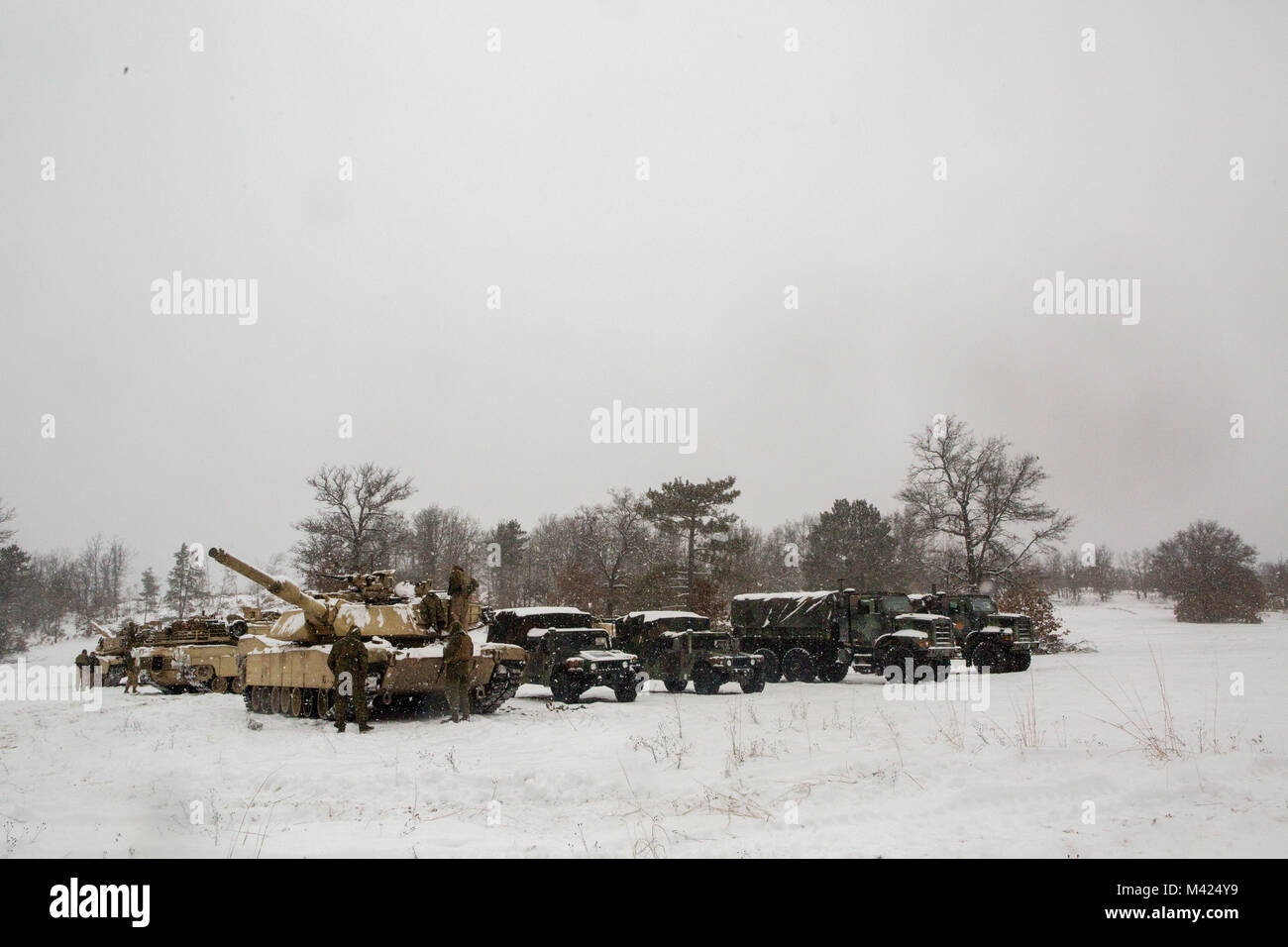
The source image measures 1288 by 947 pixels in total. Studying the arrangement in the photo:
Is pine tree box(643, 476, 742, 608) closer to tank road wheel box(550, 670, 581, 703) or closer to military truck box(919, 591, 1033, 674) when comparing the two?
military truck box(919, 591, 1033, 674)

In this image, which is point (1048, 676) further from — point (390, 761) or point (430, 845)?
point (430, 845)

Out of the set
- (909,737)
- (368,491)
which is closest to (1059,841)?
(909,737)

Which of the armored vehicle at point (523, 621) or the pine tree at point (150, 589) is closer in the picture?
the armored vehicle at point (523, 621)

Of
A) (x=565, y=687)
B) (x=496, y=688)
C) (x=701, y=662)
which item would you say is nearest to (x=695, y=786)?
(x=496, y=688)

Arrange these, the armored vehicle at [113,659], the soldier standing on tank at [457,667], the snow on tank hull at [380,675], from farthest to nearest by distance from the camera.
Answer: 1. the armored vehicle at [113,659]
2. the snow on tank hull at [380,675]
3. the soldier standing on tank at [457,667]

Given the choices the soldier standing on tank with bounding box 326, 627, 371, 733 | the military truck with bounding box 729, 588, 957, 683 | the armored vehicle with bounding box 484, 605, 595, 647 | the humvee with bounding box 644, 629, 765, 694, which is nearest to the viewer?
the soldier standing on tank with bounding box 326, 627, 371, 733

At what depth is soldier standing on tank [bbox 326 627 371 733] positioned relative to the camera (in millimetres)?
13406

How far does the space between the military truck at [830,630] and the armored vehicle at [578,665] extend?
201 inches

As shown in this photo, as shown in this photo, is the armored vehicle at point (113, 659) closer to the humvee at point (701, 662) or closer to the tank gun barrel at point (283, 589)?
the tank gun barrel at point (283, 589)

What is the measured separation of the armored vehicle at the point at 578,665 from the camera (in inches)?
671

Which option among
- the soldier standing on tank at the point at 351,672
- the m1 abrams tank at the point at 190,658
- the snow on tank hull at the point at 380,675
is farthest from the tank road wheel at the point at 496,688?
the m1 abrams tank at the point at 190,658

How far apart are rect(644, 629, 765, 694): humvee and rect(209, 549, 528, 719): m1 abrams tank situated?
4.54 metres

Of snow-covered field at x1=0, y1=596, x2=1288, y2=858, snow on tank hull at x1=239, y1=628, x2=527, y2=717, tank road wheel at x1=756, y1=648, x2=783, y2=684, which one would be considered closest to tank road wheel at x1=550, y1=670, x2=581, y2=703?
snow on tank hull at x1=239, y1=628, x2=527, y2=717
